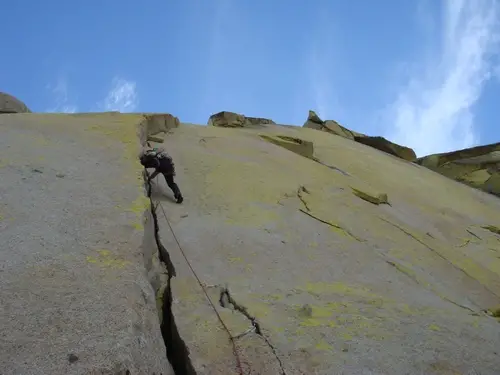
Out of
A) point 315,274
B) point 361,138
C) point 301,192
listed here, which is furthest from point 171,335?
point 361,138

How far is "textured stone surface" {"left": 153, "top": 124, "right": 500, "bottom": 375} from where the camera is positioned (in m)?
4.05

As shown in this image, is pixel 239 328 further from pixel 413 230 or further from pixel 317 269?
pixel 413 230

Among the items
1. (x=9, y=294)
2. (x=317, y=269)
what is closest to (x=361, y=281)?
(x=317, y=269)

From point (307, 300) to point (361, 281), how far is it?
3.38 ft

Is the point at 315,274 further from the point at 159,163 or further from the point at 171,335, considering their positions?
the point at 159,163

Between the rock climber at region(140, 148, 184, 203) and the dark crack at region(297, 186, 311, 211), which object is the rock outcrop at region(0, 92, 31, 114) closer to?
the rock climber at region(140, 148, 184, 203)

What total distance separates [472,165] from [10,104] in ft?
50.6

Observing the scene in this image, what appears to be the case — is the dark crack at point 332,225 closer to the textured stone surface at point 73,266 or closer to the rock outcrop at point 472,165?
the textured stone surface at point 73,266

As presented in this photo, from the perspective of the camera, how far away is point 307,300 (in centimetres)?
483

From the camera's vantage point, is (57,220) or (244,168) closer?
(57,220)

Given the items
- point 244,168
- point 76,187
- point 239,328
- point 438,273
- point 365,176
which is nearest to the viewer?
point 239,328

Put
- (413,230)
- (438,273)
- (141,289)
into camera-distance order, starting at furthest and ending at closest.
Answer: (413,230), (438,273), (141,289)

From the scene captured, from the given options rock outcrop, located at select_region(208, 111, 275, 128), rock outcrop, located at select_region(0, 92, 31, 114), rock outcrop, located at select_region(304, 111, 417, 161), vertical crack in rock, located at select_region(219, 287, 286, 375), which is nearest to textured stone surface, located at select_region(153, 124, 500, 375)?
vertical crack in rock, located at select_region(219, 287, 286, 375)

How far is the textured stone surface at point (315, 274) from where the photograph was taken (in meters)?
4.05
